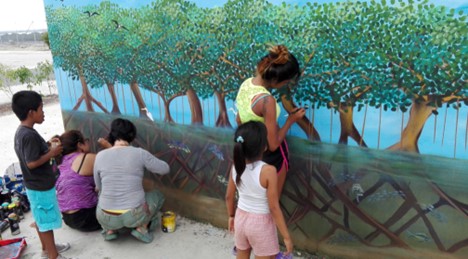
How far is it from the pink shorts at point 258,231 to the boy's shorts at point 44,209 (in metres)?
1.56

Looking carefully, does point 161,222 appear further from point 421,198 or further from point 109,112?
point 421,198

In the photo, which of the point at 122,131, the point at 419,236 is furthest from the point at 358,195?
the point at 122,131

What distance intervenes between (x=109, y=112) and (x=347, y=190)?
8.12 feet

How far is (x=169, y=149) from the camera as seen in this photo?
3650 millimetres

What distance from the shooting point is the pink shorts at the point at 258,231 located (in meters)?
2.30

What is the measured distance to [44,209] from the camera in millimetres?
3035

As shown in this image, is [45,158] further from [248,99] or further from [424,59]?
[424,59]

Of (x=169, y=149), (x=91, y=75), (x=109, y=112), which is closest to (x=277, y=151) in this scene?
(x=169, y=149)

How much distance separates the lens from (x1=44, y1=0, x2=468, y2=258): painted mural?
7.41ft

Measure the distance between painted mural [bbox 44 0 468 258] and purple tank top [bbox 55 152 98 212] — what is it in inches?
25.6

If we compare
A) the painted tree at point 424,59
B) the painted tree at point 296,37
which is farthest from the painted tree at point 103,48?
the painted tree at point 424,59

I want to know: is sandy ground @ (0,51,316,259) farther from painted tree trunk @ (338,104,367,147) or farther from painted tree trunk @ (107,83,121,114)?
painted tree trunk @ (107,83,121,114)

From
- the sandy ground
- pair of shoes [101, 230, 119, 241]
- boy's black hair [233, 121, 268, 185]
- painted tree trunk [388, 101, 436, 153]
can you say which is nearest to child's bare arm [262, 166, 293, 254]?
boy's black hair [233, 121, 268, 185]

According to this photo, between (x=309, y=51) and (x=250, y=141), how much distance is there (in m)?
0.84
